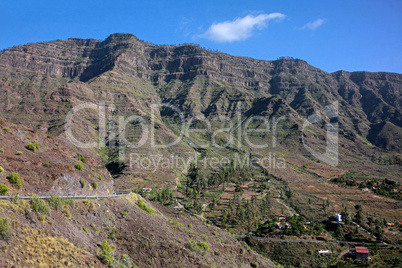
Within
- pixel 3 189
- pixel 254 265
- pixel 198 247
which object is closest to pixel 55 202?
pixel 3 189

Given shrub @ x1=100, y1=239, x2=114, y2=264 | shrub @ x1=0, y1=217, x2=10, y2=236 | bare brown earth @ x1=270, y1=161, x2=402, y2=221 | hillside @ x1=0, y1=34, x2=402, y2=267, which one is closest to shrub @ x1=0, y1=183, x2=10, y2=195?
hillside @ x1=0, y1=34, x2=402, y2=267

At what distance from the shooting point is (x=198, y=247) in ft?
111

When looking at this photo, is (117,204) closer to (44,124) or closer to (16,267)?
(16,267)

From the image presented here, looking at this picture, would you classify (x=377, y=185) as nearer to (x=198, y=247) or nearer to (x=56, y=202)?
(x=198, y=247)

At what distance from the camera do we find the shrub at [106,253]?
2145cm

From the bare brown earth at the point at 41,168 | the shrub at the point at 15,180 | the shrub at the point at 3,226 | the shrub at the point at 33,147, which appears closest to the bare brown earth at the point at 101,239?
the shrub at the point at 3,226

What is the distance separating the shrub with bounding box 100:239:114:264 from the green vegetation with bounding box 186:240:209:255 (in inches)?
434

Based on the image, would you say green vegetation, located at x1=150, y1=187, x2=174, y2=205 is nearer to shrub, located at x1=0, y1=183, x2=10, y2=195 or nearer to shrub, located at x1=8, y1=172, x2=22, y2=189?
shrub, located at x1=8, y1=172, x2=22, y2=189

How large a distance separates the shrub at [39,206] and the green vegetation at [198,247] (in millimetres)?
16846

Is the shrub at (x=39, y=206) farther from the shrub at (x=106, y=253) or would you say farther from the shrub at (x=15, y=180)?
the shrub at (x=106, y=253)

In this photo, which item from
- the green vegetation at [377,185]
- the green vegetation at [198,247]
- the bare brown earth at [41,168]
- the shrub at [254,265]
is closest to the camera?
the bare brown earth at [41,168]

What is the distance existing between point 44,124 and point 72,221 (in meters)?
134

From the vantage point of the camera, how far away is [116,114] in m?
186

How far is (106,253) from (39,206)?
6.39 metres
